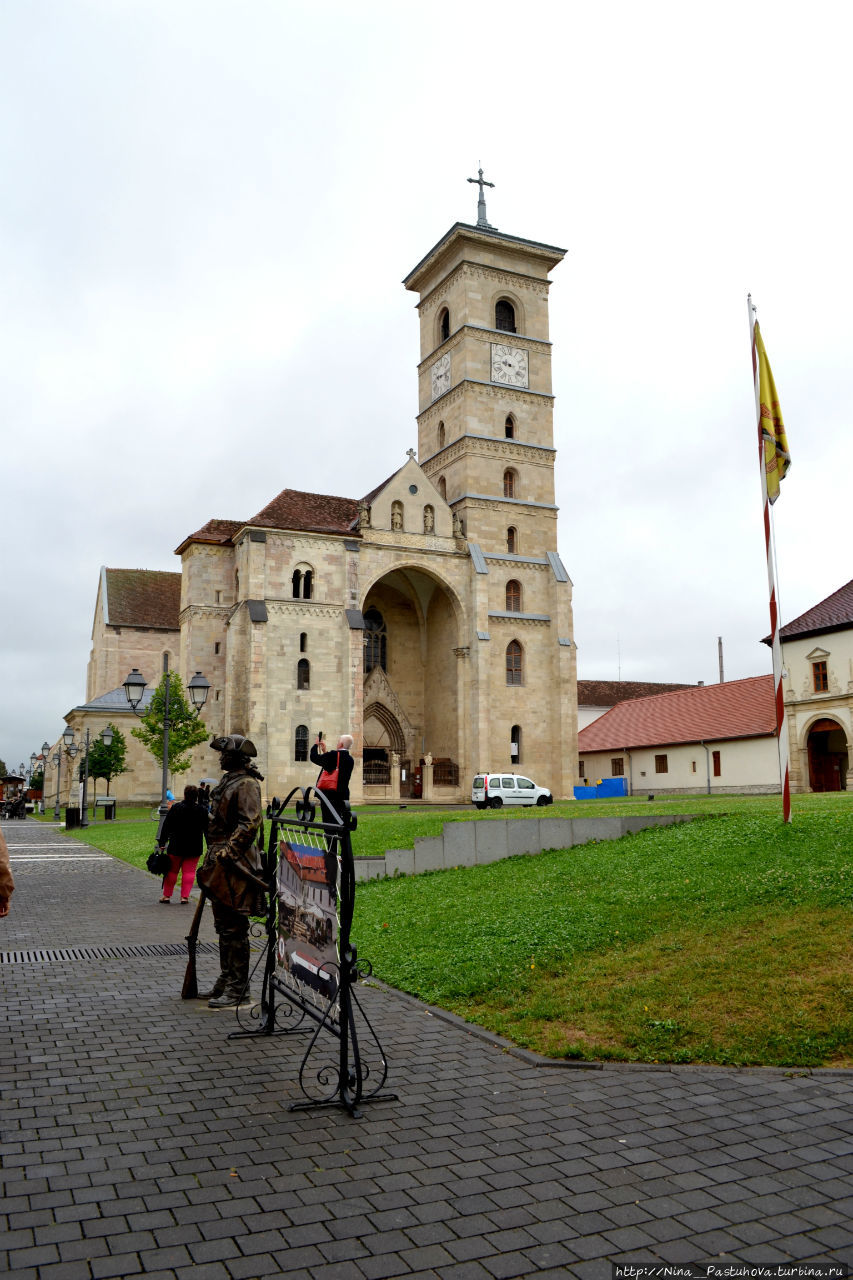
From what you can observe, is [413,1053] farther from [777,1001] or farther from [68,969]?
[68,969]

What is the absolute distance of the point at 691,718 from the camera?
180ft

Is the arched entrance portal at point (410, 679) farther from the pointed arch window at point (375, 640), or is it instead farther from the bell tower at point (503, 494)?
the bell tower at point (503, 494)

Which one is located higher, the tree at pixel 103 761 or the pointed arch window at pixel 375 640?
the pointed arch window at pixel 375 640

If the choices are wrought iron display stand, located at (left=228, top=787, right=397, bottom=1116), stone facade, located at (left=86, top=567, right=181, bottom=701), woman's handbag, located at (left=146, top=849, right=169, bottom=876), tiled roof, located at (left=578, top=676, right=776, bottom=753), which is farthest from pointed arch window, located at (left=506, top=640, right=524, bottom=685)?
wrought iron display stand, located at (left=228, top=787, right=397, bottom=1116)

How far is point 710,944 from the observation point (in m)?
8.46

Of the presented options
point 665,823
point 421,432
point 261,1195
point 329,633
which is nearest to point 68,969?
point 261,1195

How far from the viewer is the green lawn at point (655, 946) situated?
262 inches

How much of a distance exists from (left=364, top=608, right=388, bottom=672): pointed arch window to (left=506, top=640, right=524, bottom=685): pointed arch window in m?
7.24

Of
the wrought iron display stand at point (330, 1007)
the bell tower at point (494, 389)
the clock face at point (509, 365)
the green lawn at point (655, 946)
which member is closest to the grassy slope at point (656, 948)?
the green lawn at point (655, 946)

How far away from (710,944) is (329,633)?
39.3 metres

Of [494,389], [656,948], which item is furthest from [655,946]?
[494,389]

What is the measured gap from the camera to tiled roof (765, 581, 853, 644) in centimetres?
4434

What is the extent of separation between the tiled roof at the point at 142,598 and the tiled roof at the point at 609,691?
3312cm

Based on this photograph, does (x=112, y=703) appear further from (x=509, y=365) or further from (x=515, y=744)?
(x=509, y=365)
